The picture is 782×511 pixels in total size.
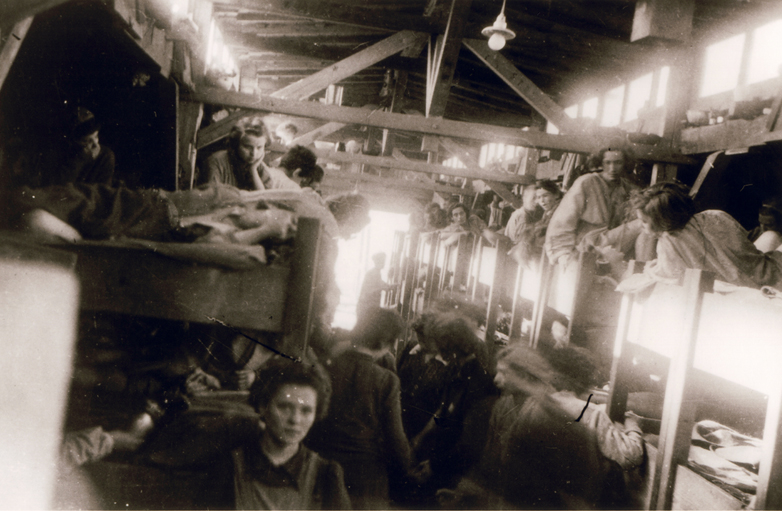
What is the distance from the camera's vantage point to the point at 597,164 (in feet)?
15.4

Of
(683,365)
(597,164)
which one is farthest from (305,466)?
(597,164)

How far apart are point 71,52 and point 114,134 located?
70cm

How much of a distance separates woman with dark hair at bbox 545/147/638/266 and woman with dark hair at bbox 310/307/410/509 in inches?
88.8

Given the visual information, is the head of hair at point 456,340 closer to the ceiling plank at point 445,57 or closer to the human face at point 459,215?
the ceiling plank at point 445,57

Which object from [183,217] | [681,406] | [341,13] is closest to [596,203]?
[681,406]

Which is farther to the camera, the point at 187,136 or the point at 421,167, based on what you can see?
the point at 421,167

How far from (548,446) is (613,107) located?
16.8 ft

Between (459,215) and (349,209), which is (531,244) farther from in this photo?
(459,215)

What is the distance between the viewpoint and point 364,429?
282cm

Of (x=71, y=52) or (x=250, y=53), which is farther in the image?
(x=250, y=53)

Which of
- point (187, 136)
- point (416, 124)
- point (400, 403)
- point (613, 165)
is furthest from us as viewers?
point (613, 165)

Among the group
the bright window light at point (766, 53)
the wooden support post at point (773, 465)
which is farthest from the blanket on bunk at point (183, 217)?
the bright window light at point (766, 53)

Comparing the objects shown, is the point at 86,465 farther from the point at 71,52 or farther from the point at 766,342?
the point at 766,342

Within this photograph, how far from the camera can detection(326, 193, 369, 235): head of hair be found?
297cm
